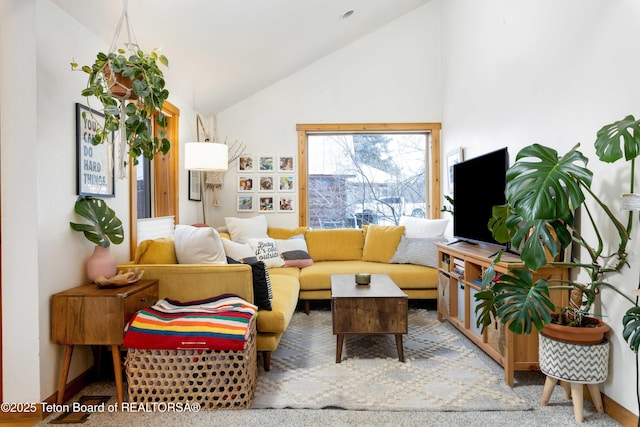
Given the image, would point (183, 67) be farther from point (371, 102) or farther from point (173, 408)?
point (173, 408)

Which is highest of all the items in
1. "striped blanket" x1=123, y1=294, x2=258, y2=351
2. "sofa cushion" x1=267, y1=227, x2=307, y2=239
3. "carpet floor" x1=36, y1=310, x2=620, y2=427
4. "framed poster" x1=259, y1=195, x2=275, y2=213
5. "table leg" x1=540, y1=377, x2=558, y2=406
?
"framed poster" x1=259, y1=195, x2=275, y2=213

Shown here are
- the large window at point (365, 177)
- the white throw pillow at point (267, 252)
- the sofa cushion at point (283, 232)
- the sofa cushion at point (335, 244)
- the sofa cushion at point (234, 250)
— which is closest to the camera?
the sofa cushion at point (234, 250)

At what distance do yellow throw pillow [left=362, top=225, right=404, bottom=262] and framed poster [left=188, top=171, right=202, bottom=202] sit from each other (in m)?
1.99

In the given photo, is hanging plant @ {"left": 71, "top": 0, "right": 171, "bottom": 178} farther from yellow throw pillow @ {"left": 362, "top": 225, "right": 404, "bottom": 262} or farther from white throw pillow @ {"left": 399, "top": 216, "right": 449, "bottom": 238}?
white throw pillow @ {"left": 399, "top": 216, "right": 449, "bottom": 238}

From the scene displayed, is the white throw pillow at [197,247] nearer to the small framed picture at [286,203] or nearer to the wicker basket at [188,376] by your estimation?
the wicker basket at [188,376]

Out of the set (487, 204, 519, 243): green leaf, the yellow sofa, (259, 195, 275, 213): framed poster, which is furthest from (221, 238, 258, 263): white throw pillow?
(487, 204, 519, 243): green leaf

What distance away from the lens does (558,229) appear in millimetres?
1958

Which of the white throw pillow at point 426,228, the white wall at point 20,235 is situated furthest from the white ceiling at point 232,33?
the white throw pillow at point 426,228

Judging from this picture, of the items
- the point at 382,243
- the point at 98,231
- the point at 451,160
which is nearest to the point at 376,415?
the point at 98,231

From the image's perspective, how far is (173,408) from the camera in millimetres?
2078

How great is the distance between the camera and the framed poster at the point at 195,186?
442 centimetres

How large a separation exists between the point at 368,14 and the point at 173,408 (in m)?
4.15

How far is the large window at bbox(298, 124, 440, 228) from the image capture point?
5.17 meters

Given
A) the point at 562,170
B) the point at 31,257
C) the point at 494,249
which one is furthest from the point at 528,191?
the point at 31,257
